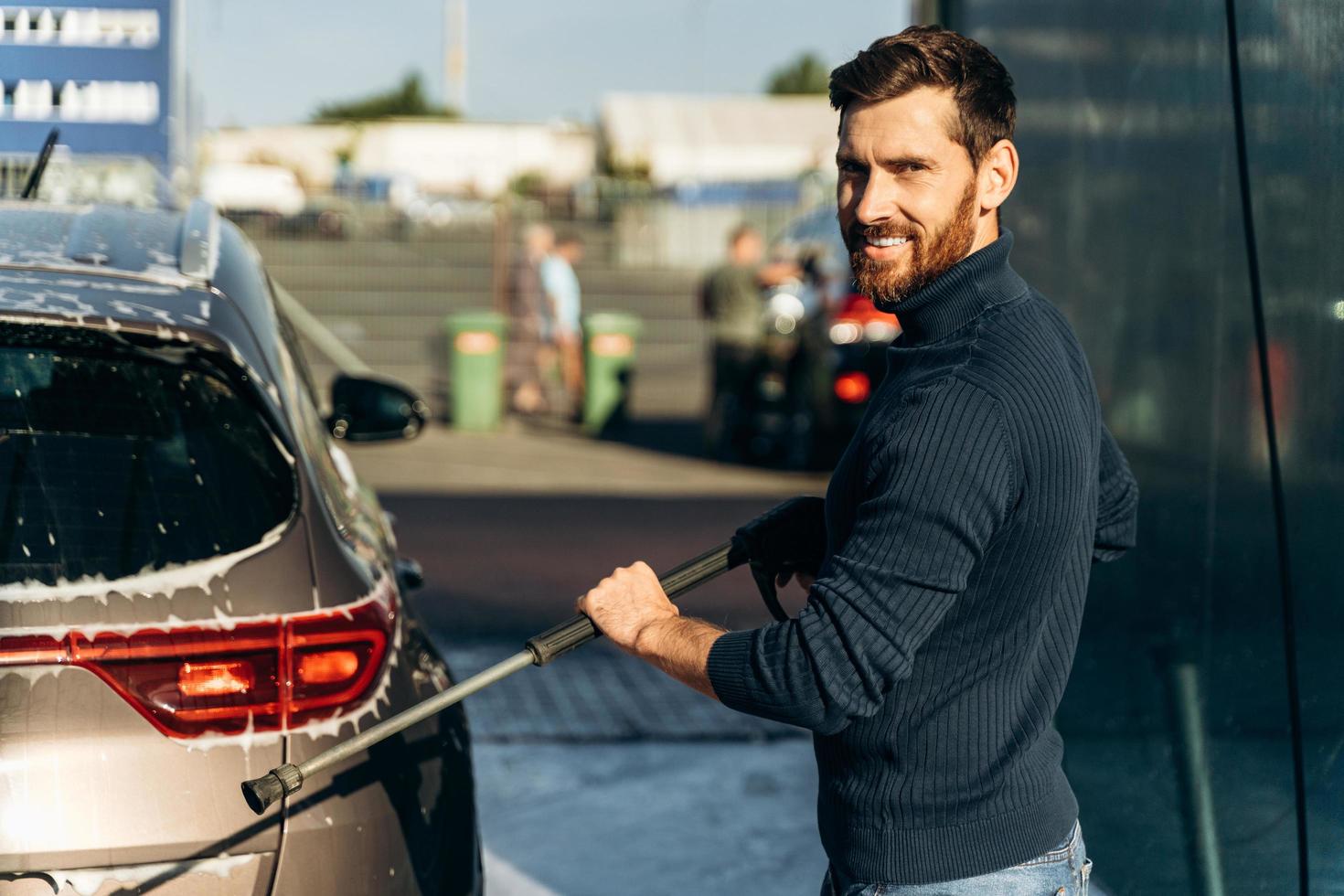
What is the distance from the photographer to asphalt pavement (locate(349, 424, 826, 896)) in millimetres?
4570

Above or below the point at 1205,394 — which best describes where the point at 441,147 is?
above

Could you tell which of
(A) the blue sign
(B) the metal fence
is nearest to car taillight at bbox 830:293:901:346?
(B) the metal fence

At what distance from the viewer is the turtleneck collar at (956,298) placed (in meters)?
2.11

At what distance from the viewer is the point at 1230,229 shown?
3494 mm

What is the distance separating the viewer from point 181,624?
2.37 metres

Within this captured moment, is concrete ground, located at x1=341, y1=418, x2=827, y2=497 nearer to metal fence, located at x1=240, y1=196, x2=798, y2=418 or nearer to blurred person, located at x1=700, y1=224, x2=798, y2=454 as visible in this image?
blurred person, located at x1=700, y1=224, x2=798, y2=454

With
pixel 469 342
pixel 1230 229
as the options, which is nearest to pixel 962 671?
pixel 1230 229

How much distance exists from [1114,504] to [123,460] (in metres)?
1.54

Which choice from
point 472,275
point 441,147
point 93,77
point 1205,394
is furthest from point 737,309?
point 441,147

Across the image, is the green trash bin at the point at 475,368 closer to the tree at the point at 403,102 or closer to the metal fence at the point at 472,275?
the metal fence at the point at 472,275

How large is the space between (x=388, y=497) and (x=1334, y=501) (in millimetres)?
8487

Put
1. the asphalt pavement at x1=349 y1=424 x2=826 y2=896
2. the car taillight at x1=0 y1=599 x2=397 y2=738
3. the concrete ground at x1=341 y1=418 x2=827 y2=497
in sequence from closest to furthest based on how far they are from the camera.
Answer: the car taillight at x1=0 y1=599 x2=397 y2=738, the asphalt pavement at x1=349 y1=424 x2=826 y2=896, the concrete ground at x1=341 y1=418 x2=827 y2=497

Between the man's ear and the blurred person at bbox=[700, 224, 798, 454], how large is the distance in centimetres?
1041

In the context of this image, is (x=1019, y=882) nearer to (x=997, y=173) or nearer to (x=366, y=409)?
(x=997, y=173)
